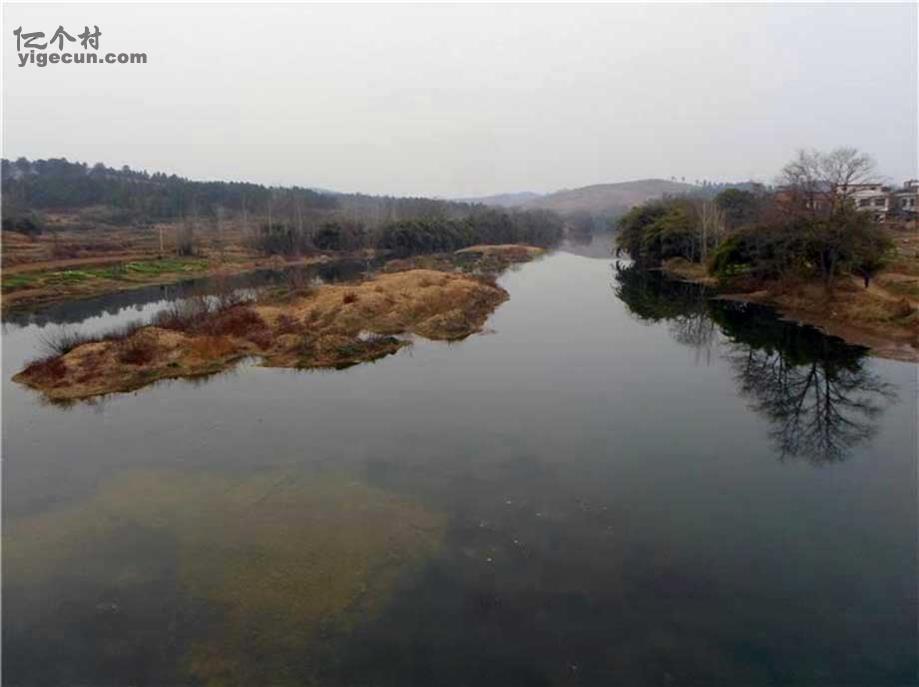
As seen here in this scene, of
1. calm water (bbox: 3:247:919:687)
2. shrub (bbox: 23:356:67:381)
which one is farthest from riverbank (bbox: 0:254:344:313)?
calm water (bbox: 3:247:919:687)

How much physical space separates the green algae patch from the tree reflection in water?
9.95m

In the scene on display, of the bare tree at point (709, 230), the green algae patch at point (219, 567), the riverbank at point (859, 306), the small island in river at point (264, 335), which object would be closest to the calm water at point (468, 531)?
the green algae patch at point (219, 567)

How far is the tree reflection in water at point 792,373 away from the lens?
51.1ft

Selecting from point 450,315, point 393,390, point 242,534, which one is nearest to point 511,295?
point 450,315

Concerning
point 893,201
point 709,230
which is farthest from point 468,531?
point 893,201

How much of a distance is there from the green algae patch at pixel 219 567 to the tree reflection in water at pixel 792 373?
9.95m

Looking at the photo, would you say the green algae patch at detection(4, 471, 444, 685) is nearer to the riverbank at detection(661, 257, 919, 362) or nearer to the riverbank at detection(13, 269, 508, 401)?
the riverbank at detection(13, 269, 508, 401)

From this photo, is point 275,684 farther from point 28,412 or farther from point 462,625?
point 28,412

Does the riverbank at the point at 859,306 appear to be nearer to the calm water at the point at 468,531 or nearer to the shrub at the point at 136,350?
the calm water at the point at 468,531

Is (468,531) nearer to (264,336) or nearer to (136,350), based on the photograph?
(136,350)

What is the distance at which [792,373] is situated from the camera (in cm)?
2114

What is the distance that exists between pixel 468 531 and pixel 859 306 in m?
24.9

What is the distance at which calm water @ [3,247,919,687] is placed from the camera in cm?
806

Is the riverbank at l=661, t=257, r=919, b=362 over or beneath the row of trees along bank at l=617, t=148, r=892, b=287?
beneath
